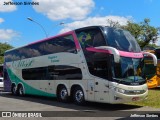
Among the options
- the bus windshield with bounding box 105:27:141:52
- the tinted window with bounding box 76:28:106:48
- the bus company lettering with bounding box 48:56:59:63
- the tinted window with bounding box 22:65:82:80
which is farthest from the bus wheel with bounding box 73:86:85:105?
the bus windshield with bounding box 105:27:141:52

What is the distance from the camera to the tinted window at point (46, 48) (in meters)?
16.3

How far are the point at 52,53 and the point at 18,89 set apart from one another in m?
6.85

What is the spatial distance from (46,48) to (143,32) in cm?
4616

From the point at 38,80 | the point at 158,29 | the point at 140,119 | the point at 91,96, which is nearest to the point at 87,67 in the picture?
the point at 91,96

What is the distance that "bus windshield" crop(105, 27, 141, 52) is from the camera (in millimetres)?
13773

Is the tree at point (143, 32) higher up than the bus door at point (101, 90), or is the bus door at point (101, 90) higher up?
the tree at point (143, 32)

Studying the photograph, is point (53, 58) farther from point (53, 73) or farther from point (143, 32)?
Answer: point (143, 32)

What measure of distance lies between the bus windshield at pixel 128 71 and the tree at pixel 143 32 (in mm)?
48366

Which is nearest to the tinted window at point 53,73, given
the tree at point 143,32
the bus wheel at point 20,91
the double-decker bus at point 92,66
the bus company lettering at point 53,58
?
the double-decker bus at point 92,66

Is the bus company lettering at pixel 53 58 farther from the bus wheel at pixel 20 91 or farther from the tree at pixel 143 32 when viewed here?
the tree at pixel 143 32

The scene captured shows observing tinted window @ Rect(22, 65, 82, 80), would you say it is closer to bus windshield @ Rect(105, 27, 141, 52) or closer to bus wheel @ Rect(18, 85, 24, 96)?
bus wheel @ Rect(18, 85, 24, 96)

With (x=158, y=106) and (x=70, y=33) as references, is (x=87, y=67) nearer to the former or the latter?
(x=70, y=33)

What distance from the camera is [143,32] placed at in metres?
62.2

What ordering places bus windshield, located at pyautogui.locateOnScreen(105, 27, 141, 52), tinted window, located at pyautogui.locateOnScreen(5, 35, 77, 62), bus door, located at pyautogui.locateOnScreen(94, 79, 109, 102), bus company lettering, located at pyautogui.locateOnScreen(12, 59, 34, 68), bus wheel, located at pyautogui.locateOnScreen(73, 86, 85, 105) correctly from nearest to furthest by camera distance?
bus door, located at pyautogui.locateOnScreen(94, 79, 109, 102)
bus windshield, located at pyautogui.locateOnScreen(105, 27, 141, 52)
bus wheel, located at pyautogui.locateOnScreen(73, 86, 85, 105)
tinted window, located at pyautogui.locateOnScreen(5, 35, 77, 62)
bus company lettering, located at pyautogui.locateOnScreen(12, 59, 34, 68)
